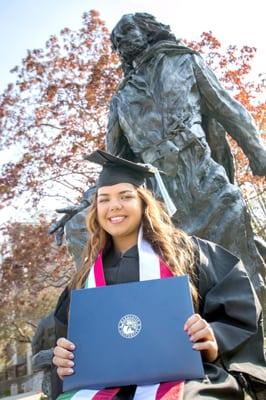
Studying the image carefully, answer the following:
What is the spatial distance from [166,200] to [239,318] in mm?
877

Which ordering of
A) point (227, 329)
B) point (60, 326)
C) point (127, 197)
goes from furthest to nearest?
point (127, 197), point (60, 326), point (227, 329)

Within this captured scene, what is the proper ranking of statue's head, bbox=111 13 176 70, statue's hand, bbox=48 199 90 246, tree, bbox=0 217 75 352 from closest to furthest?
statue's hand, bbox=48 199 90 246 < statue's head, bbox=111 13 176 70 < tree, bbox=0 217 75 352

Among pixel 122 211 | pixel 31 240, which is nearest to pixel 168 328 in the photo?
pixel 122 211

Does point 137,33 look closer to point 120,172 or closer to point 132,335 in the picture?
point 120,172

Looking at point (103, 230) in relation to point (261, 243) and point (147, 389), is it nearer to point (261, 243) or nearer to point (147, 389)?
point (147, 389)

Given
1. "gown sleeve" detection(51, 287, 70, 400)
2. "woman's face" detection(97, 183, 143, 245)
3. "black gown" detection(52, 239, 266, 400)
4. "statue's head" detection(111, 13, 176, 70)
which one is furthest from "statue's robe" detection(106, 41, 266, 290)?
"gown sleeve" detection(51, 287, 70, 400)

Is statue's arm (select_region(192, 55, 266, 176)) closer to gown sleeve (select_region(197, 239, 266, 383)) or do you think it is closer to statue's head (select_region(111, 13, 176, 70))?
statue's head (select_region(111, 13, 176, 70))

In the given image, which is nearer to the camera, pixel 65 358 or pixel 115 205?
pixel 65 358

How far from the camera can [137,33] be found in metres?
4.14

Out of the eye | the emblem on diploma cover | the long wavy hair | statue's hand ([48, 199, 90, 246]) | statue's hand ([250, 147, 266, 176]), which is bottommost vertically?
the emblem on diploma cover

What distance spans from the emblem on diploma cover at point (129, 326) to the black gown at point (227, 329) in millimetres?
222

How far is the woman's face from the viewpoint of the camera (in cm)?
216

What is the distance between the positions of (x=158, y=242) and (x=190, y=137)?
5.67 ft

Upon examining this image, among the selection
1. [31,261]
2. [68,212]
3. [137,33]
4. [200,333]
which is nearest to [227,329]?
[200,333]
